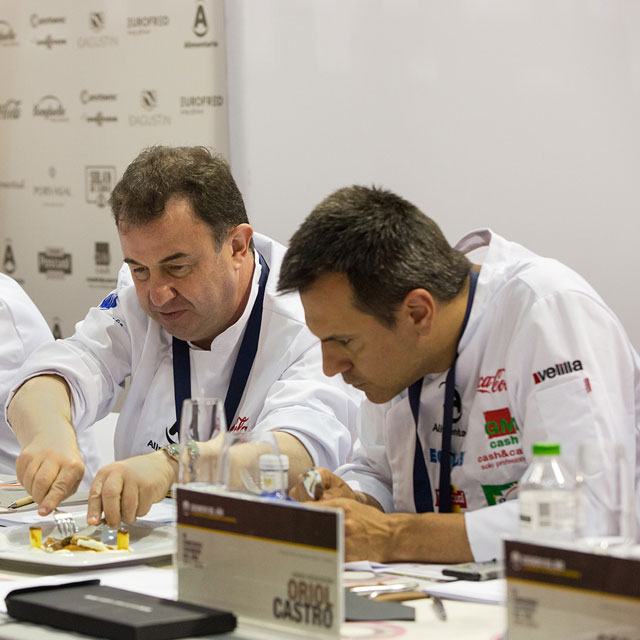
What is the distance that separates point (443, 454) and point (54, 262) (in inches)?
147

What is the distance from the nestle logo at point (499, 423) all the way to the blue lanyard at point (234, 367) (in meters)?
0.80

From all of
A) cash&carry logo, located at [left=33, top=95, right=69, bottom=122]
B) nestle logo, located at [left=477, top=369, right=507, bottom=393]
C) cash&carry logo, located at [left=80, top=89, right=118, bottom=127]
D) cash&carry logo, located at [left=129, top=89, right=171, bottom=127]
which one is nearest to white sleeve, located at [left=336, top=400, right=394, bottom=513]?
nestle logo, located at [left=477, top=369, right=507, bottom=393]

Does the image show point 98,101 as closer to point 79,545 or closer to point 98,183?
point 98,183

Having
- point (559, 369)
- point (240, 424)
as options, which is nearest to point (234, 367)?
point (240, 424)

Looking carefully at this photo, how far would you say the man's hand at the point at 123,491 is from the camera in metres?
1.94

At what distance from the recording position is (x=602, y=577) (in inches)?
43.2

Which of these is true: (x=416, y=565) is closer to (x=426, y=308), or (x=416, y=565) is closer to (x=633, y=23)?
(x=426, y=308)

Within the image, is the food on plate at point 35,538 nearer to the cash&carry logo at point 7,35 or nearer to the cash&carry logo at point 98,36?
the cash&carry logo at point 98,36

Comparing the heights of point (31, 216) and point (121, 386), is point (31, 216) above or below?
above

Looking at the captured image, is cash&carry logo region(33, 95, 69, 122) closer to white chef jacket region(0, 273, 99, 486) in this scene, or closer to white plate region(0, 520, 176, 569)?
white chef jacket region(0, 273, 99, 486)

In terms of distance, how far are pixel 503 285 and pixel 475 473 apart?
341mm

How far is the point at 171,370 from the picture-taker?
2.73 meters

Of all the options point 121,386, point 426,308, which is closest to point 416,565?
point 426,308

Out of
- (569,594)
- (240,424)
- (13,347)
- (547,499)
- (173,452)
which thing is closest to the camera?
(569,594)
